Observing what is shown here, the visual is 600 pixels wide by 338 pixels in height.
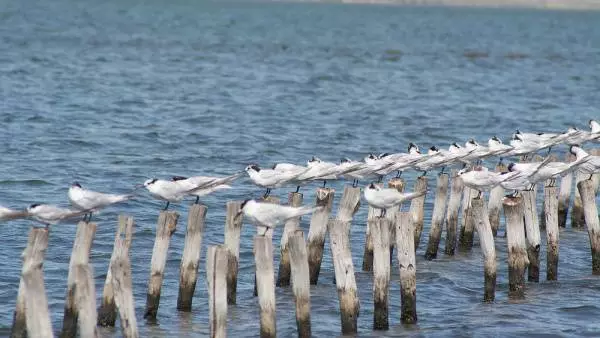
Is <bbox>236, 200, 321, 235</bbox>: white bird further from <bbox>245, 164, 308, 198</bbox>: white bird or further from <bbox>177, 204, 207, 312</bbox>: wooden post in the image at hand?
<bbox>245, 164, 308, 198</bbox>: white bird

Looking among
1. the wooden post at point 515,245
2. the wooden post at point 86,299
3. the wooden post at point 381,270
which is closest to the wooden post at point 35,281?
the wooden post at point 86,299

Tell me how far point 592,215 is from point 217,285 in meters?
7.06

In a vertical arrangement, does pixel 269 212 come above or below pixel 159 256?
above

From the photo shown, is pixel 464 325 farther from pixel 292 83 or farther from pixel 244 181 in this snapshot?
pixel 292 83

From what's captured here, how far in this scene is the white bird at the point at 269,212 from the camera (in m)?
13.6

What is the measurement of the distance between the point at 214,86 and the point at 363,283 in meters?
36.2

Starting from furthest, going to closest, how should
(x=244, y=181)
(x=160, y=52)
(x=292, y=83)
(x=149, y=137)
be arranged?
(x=160, y=52) → (x=292, y=83) → (x=149, y=137) → (x=244, y=181)

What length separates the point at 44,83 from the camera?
49.5m

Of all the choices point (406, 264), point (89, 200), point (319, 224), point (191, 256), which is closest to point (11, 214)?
point (89, 200)

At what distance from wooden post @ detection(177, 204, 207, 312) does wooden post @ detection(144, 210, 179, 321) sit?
196 millimetres

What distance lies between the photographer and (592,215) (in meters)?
17.4

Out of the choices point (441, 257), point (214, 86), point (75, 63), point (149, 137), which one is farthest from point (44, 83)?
point (441, 257)

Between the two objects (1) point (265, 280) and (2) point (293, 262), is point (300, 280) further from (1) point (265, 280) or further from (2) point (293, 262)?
(1) point (265, 280)

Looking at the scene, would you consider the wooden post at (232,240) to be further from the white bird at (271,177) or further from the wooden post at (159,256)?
the white bird at (271,177)
